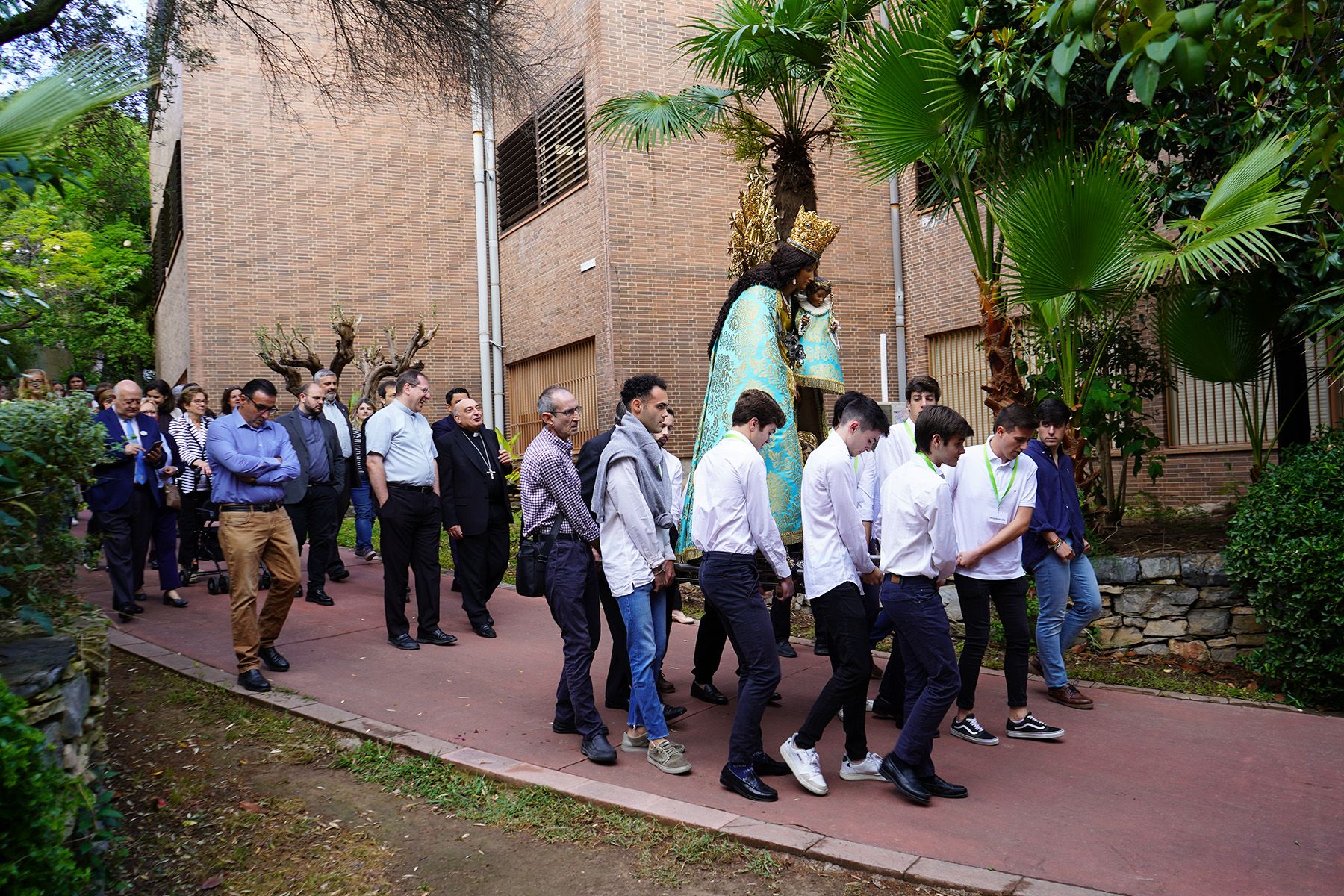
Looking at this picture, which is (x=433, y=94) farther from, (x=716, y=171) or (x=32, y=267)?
(x=32, y=267)

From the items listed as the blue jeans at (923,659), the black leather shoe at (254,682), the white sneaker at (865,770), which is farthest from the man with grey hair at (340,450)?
the blue jeans at (923,659)

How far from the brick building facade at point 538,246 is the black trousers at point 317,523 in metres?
6.59

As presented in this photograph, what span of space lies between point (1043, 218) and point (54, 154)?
6019 mm

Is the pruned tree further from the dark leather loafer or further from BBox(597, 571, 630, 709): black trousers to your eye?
BBox(597, 571, 630, 709): black trousers

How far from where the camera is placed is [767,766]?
5293 mm

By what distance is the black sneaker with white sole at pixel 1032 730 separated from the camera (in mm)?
5945

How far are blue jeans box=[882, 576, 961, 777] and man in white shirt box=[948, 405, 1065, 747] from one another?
869mm

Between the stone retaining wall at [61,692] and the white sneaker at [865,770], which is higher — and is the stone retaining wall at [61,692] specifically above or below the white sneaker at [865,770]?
above

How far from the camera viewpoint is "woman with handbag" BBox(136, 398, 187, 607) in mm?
9109

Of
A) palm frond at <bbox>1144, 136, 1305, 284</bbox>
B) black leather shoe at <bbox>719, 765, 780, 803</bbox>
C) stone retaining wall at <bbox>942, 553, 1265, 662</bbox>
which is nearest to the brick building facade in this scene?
stone retaining wall at <bbox>942, 553, 1265, 662</bbox>

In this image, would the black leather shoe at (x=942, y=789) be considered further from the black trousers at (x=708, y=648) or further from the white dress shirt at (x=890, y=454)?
the white dress shirt at (x=890, y=454)

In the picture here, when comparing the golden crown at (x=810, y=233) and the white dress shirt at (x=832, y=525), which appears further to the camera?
the golden crown at (x=810, y=233)

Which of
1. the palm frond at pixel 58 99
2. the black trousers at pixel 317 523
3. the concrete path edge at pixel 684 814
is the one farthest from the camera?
the black trousers at pixel 317 523

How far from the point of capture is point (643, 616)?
5.44m
